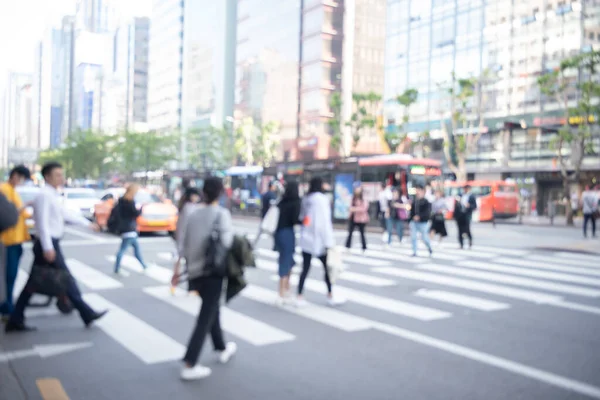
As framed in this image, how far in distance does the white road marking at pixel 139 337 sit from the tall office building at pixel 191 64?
94732mm

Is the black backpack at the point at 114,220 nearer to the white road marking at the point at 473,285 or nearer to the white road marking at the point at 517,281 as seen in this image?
the white road marking at the point at 473,285

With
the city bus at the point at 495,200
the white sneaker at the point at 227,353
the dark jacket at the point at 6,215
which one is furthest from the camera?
the city bus at the point at 495,200

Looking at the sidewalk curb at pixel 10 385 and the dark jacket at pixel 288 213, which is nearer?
the sidewalk curb at pixel 10 385

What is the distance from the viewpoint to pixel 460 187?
38.1 metres

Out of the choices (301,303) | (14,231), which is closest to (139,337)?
(14,231)

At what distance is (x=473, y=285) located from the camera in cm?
1042

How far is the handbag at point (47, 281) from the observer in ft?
20.7

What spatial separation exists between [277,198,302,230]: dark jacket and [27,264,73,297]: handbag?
299 cm

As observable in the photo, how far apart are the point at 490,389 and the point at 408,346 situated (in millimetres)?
1418

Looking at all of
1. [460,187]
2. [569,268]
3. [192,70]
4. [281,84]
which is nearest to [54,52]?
[192,70]

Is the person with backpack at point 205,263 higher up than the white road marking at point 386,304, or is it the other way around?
the person with backpack at point 205,263

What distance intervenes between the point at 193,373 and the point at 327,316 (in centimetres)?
298

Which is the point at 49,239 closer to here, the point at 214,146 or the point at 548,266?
the point at 548,266

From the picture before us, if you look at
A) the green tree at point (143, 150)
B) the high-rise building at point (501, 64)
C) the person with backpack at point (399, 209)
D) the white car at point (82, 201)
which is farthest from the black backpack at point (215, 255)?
the green tree at point (143, 150)
